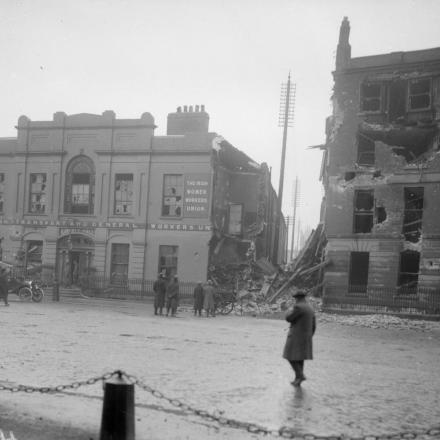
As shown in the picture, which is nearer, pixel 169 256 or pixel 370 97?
pixel 370 97

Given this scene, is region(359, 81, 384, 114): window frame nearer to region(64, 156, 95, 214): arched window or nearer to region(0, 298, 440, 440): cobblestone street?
region(0, 298, 440, 440): cobblestone street

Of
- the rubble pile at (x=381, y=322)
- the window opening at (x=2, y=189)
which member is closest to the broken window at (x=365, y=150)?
the rubble pile at (x=381, y=322)

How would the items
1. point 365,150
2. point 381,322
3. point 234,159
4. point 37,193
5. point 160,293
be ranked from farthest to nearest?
point 234,159, point 37,193, point 365,150, point 381,322, point 160,293

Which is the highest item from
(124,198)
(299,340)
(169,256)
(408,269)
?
(124,198)

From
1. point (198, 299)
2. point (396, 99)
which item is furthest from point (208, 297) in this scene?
point (396, 99)

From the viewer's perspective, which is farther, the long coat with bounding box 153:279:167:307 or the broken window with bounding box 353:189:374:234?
the broken window with bounding box 353:189:374:234

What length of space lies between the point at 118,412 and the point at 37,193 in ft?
97.5

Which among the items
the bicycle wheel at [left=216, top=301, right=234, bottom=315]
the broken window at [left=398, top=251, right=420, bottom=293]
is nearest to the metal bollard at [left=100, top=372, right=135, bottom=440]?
the bicycle wheel at [left=216, top=301, right=234, bottom=315]

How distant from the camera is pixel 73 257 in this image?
105 ft

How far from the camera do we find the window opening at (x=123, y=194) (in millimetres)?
31406

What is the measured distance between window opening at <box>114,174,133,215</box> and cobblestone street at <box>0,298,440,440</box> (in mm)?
13549

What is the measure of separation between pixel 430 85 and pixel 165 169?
46.4ft

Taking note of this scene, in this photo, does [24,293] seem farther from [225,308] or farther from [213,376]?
[213,376]

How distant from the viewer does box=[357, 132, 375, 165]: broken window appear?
89.2 feet
